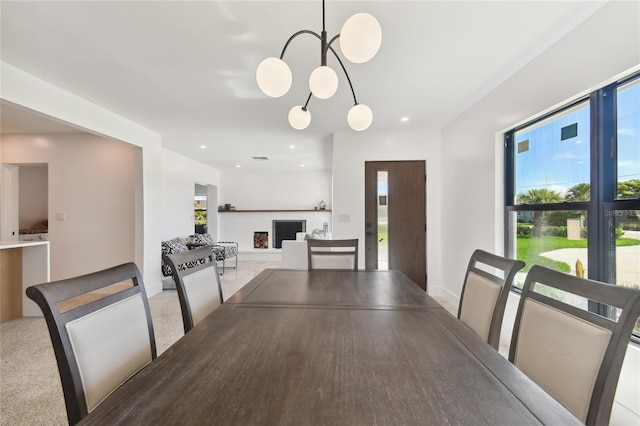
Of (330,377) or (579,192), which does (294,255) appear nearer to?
(579,192)

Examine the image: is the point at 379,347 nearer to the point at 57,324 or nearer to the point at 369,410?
the point at 369,410

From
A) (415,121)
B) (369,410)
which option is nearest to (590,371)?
(369,410)

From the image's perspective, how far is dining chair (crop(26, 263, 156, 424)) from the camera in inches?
29.2

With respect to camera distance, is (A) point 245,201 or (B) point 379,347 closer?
(B) point 379,347

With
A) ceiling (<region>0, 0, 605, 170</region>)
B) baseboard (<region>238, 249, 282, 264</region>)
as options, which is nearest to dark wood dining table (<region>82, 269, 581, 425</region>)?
ceiling (<region>0, 0, 605, 170</region>)

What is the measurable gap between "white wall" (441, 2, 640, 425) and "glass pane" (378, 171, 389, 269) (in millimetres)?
801

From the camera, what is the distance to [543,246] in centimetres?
218

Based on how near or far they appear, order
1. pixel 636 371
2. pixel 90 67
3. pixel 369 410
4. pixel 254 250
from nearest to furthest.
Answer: pixel 369 410
pixel 636 371
pixel 90 67
pixel 254 250

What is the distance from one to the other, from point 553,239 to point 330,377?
2295mm

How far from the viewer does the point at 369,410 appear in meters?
0.59

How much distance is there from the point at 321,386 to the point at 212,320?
2.02ft

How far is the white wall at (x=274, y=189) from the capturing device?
7.30 meters

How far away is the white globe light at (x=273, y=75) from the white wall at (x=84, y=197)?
12.7 ft

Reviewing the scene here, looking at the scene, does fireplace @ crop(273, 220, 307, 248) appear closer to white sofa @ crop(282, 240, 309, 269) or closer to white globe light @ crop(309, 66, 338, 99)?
white sofa @ crop(282, 240, 309, 269)
